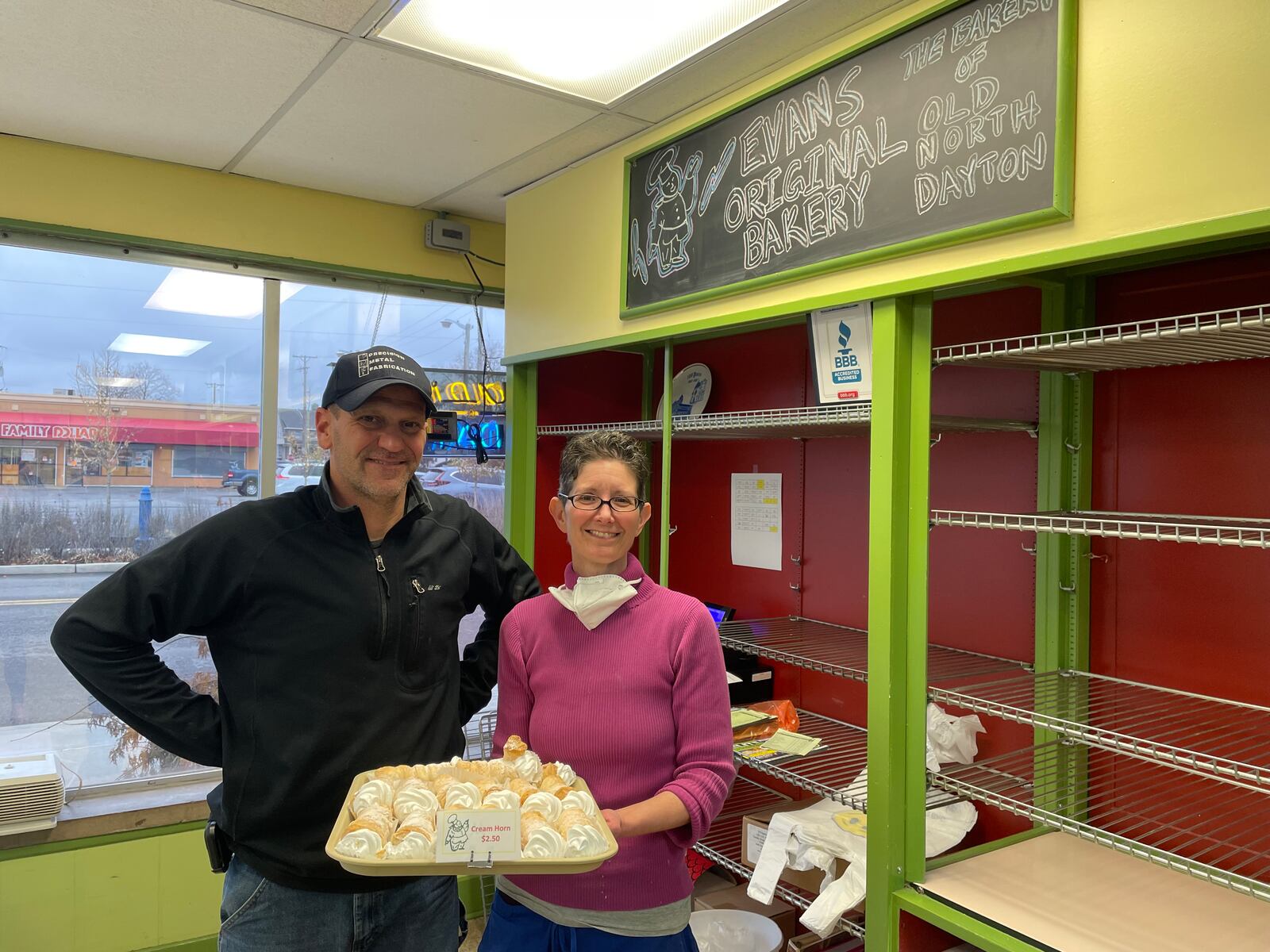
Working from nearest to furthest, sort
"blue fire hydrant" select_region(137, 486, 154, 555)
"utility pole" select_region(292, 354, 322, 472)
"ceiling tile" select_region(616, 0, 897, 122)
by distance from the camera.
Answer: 1. "ceiling tile" select_region(616, 0, 897, 122)
2. "blue fire hydrant" select_region(137, 486, 154, 555)
3. "utility pole" select_region(292, 354, 322, 472)

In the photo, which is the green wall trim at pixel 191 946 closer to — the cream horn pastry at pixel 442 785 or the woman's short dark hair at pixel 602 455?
the cream horn pastry at pixel 442 785

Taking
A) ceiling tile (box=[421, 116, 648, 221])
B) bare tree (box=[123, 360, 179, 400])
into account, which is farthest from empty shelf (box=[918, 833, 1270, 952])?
bare tree (box=[123, 360, 179, 400])

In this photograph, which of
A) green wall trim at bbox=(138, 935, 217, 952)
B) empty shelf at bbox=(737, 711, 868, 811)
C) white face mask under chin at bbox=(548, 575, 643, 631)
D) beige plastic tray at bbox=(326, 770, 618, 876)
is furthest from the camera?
green wall trim at bbox=(138, 935, 217, 952)

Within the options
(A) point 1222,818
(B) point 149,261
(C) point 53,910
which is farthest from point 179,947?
(A) point 1222,818

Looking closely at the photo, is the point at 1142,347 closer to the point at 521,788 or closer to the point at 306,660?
the point at 521,788

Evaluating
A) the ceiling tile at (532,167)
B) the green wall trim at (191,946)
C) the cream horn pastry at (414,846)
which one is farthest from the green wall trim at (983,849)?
the green wall trim at (191,946)

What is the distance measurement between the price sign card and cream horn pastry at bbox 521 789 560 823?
6 cm

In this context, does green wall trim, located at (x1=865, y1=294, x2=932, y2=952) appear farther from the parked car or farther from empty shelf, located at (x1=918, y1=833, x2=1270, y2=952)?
the parked car

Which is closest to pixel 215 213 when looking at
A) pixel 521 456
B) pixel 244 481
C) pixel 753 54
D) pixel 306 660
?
pixel 244 481

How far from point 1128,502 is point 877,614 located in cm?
61

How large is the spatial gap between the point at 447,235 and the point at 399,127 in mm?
860

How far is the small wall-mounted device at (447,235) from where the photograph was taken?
337cm

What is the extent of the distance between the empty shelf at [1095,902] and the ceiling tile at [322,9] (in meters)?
2.15

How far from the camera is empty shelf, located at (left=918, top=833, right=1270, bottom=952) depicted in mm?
1505
